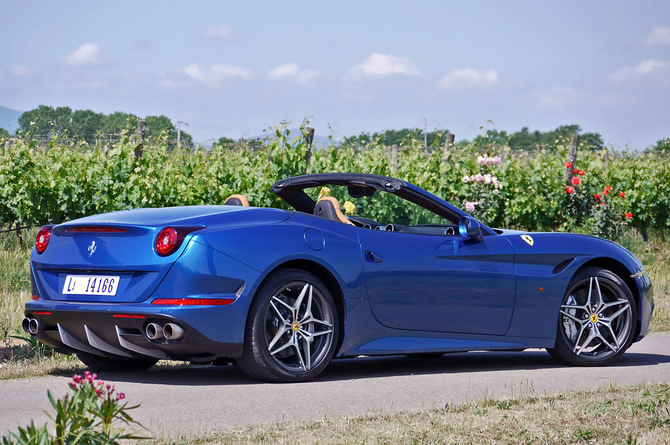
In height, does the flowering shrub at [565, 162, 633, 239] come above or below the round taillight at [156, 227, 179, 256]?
above

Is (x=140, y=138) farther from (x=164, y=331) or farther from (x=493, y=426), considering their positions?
(x=493, y=426)

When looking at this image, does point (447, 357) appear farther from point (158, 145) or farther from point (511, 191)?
point (511, 191)

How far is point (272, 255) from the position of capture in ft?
19.1

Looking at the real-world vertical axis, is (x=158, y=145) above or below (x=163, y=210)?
above

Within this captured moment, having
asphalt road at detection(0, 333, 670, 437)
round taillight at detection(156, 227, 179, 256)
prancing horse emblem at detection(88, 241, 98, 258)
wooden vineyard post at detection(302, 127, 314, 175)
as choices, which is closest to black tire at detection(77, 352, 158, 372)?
asphalt road at detection(0, 333, 670, 437)

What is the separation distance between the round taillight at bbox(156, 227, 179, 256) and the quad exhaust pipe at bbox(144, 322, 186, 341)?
0.42 meters

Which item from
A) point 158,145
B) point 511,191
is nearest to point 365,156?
point 511,191

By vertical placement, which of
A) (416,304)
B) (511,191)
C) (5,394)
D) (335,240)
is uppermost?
(511,191)

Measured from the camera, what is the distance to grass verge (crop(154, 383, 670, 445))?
14.3 feet

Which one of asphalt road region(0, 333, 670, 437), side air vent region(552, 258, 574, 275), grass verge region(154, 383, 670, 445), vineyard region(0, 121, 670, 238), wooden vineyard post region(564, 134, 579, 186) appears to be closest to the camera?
grass verge region(154, 383, 670, 445)

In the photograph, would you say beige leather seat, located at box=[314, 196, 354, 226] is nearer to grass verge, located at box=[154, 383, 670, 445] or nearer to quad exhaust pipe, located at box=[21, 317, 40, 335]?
grass verge, located at box=[154, 383, 670, 445]

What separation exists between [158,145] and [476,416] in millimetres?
10367

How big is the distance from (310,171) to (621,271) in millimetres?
7728

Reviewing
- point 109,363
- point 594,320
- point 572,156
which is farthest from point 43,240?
point 572,156
